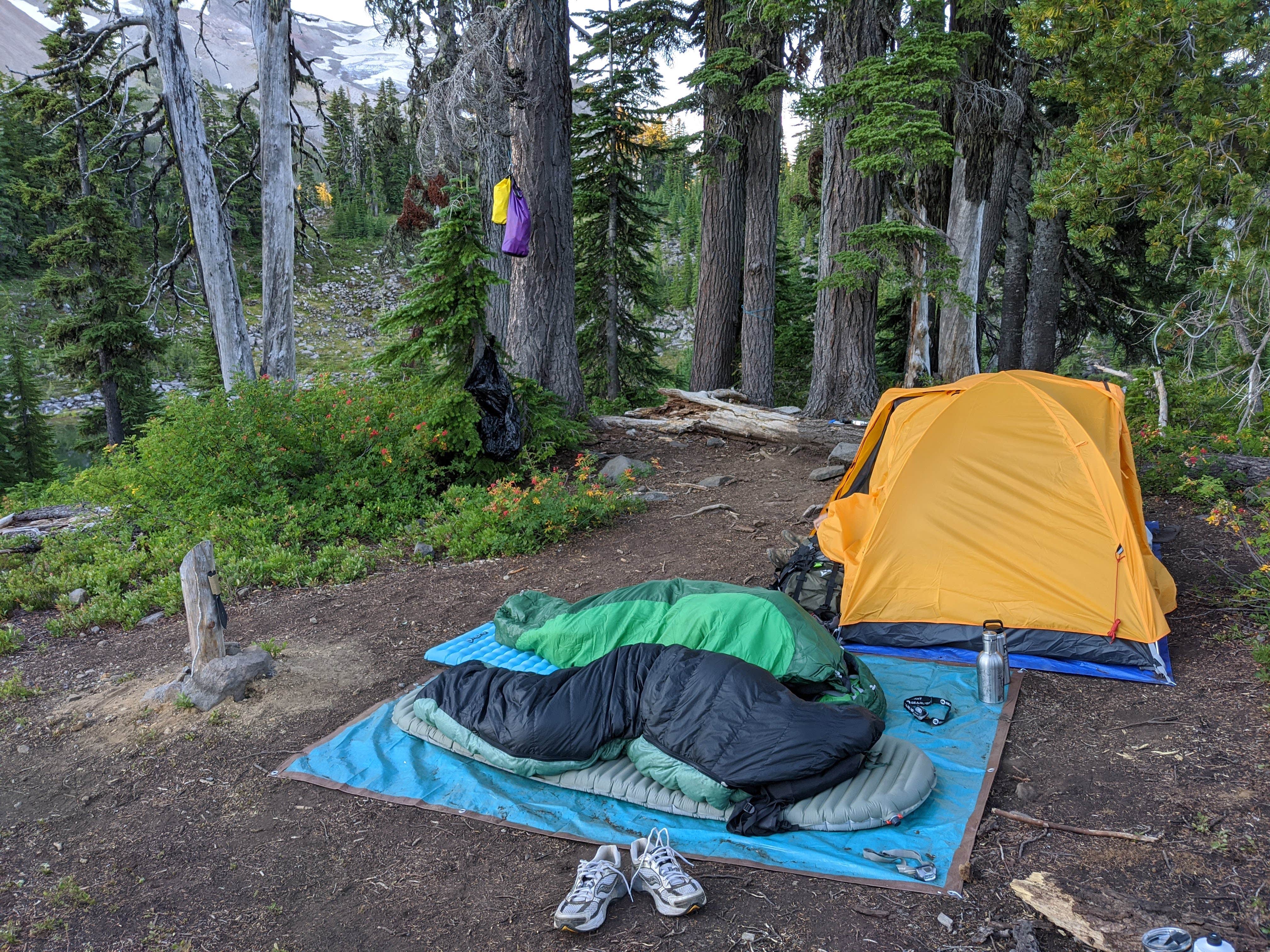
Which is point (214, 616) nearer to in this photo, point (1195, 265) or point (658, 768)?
point (658, 768)

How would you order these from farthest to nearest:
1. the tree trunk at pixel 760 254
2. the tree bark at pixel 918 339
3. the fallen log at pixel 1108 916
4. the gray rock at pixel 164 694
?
1. the tree trunk at pixel 760 254
2. the tree bark at pixel 918 339
3. the gray rock at pixel 164 694
4. the fallen log at pixel 1108 916

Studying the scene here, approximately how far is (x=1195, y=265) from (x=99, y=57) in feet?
55.3

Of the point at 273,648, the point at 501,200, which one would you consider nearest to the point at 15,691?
the point at 273,648

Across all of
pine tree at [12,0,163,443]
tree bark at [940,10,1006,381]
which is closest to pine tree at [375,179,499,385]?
tree bark at [940,10,1006,381]

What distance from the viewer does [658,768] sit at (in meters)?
3.23

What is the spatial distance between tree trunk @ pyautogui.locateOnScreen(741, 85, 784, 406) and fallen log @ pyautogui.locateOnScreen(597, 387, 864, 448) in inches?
38.4

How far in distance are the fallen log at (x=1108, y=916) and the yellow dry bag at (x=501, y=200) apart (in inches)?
321

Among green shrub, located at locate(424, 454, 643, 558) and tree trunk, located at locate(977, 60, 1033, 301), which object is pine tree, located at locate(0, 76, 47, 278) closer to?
green shrub, located at locate(424, 454, 643, 558)

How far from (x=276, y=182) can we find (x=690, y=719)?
994cm

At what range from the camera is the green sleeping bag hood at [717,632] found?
359 centimetres

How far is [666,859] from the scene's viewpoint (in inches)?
109

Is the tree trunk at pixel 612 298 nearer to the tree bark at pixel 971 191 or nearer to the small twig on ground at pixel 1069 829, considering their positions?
the tree bark at pixel 971 191

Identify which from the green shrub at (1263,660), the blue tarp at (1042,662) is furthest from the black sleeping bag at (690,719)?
the green shrub at (1263,660)

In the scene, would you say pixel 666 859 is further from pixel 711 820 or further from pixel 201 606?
pixel 201 606
